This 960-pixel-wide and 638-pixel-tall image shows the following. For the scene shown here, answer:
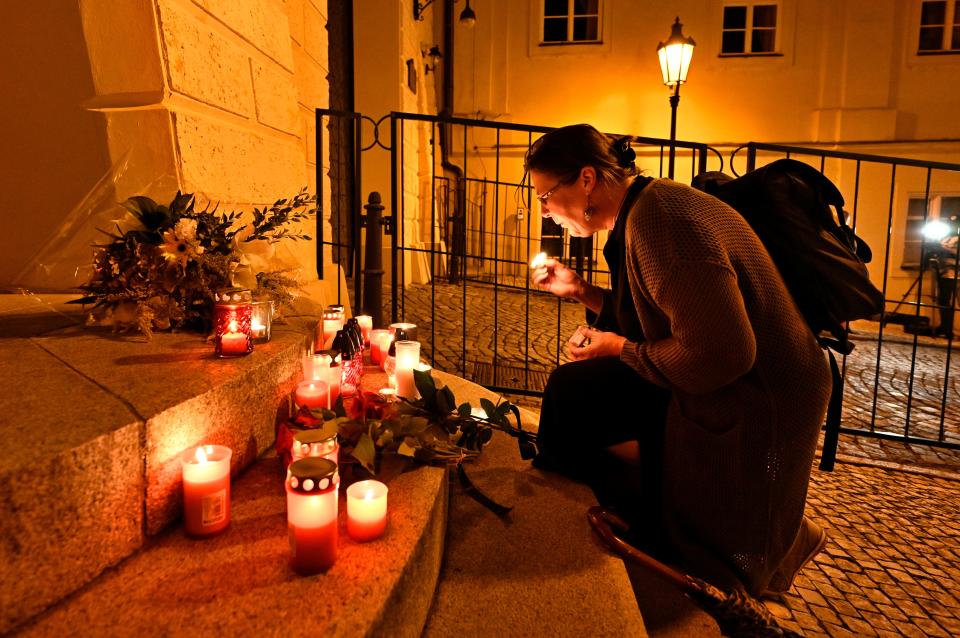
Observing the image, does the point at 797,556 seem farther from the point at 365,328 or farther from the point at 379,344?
the point at 365,328

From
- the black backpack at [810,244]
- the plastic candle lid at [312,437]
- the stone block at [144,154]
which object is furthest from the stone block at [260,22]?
the black backpack at [810,244]

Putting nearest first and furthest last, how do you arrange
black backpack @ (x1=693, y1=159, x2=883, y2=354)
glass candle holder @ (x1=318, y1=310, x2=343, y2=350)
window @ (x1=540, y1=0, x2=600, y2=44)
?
black backpack @ (x1=693, y1=159, x2=883, y2=354), glass candle holder @ (x1=318, y1=310, x2=343, y2=350), window @ (x1=540, y1=0, x2=600, y2=44)

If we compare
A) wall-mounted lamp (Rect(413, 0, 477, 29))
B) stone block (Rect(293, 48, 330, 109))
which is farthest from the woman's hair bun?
wall-mounted lamp (Rect(413, 0, 477, 29))

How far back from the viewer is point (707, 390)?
1.68 m

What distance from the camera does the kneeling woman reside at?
5.27ft

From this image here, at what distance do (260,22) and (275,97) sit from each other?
0.33 metres

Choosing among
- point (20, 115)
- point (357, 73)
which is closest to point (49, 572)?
point (20, 115)

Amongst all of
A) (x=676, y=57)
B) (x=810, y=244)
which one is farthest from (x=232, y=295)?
(x=676, y=57)

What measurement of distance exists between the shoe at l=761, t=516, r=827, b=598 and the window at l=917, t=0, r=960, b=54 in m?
13.5

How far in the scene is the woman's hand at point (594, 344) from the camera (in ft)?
6.71

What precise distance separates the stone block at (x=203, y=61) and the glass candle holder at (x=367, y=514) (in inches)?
67.5

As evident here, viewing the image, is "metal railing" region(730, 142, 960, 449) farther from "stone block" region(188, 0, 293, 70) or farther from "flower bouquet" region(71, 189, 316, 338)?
"stone block" region(188, 0, 293, 70)

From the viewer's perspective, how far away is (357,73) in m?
8.41

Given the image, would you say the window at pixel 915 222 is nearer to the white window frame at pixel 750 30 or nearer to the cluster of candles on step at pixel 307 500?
the white window frame at pixel 750 30
